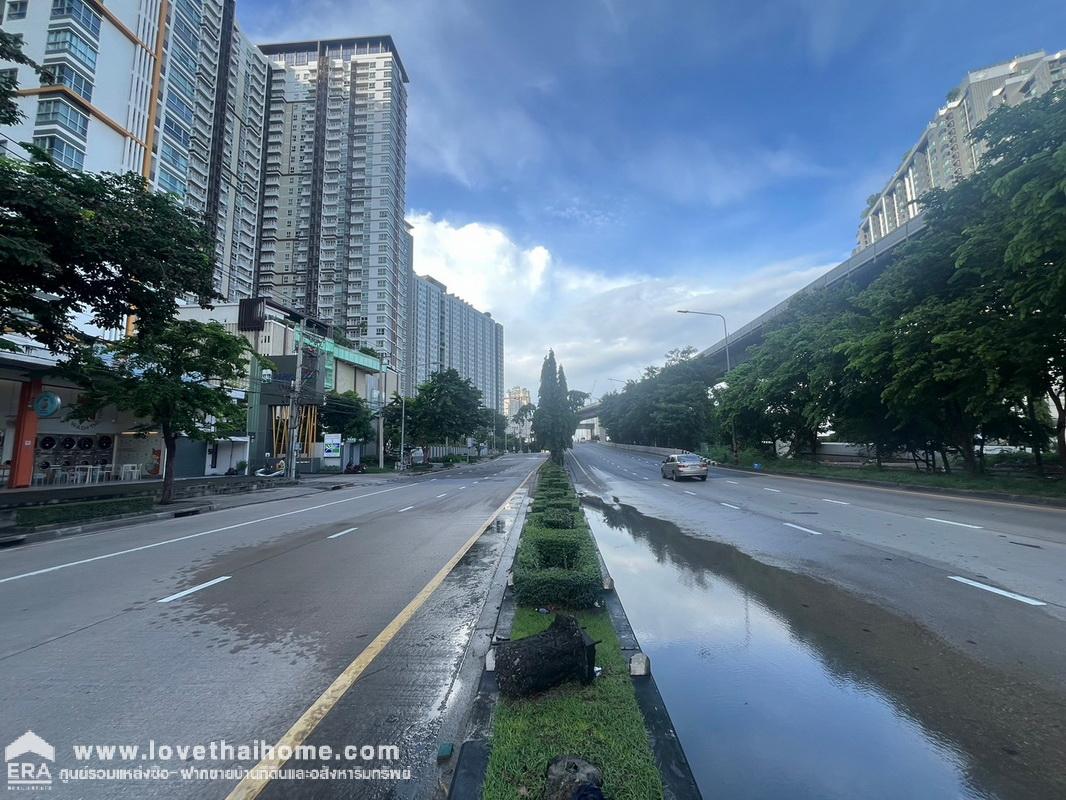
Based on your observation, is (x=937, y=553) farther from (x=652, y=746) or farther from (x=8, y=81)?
(x=8, y=81)

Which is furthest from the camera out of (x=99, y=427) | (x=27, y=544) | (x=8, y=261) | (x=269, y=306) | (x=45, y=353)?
(x=269, y=306)

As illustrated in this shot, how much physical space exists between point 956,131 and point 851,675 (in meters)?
118

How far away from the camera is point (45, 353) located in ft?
73.6

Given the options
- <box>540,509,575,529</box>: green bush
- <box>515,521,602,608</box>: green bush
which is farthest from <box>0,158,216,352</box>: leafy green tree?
<box>515,521,602,608</box>: green bush

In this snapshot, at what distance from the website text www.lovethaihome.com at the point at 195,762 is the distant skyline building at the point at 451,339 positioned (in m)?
94.9

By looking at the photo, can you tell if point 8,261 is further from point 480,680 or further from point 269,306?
point 269,306

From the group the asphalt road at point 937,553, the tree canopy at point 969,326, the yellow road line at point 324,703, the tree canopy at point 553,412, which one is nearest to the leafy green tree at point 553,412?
the tree canopy at point 553,412

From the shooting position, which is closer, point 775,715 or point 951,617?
point 775,715

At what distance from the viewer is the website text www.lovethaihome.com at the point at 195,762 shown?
2.92 metres

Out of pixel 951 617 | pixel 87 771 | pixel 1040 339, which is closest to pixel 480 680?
pixel 87 771

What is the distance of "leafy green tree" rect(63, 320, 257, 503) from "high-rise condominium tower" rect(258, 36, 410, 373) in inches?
2551

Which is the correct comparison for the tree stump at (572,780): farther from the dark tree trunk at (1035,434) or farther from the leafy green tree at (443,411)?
the leafy green tree at (443,411)

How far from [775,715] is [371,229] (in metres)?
93.2

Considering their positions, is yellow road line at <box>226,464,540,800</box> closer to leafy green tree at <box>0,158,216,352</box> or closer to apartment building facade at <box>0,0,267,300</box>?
leafy green tree at <box>0,158,216,352</box>
